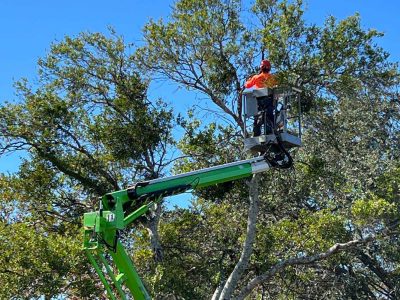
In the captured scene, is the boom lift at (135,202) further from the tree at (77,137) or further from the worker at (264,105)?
the tree at (77,137)

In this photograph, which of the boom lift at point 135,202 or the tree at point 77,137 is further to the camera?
the tree at point 77,137

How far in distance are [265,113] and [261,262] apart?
5517mm

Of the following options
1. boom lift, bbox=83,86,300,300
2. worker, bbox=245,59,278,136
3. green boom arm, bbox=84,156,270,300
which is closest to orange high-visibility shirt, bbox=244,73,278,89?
worker, bbox=245,59,278,136

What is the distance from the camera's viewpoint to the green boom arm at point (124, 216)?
889cm

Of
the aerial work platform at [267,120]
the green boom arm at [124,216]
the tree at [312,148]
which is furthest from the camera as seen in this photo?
the tree at [312,148]

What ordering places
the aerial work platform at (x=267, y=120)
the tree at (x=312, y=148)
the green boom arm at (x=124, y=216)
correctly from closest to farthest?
the green boom arm at (x=124, y=216) < the aerial work platform at (x=267, y=120) < the tree at (x=312, y=148)

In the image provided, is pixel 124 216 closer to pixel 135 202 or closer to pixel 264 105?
pixel 135 202

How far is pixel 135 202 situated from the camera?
9.90 m

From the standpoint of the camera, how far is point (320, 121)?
1591 centimetres

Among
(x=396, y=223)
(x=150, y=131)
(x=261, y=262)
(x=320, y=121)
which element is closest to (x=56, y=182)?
(x=150, y=131)

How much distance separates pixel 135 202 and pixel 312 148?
8.17 m

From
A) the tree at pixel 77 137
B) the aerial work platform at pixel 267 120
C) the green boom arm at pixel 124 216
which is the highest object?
the tree at pixel 77 137

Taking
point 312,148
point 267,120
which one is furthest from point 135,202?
point 312,148

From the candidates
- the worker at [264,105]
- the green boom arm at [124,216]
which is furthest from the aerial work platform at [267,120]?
the green boom arm at [124,216]
